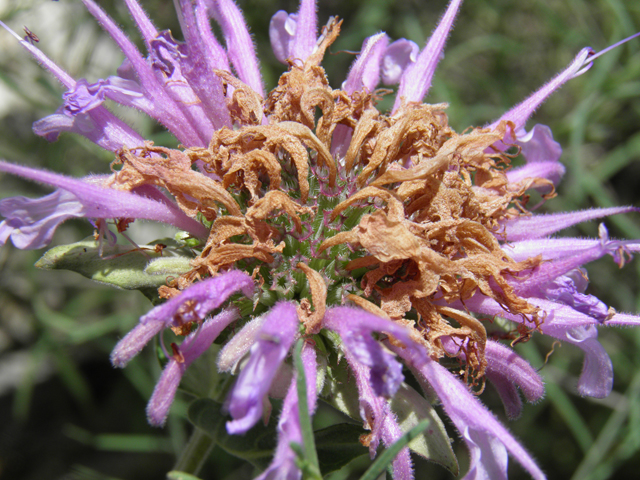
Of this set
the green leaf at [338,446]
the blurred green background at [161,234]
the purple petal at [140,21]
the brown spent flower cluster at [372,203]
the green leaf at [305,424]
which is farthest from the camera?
the blurred green background at [161,234]

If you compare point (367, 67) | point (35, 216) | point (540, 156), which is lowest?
point (35, 216)

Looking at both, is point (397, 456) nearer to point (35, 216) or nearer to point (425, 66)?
point (35, 216)

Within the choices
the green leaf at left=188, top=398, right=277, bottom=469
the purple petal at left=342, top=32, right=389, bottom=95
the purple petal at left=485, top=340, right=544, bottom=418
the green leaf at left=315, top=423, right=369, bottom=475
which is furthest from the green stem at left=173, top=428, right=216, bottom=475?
the purple petal at left=342, top=32, right=389, bottom=95

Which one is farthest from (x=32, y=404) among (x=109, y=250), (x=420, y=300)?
(x=420, y=300)

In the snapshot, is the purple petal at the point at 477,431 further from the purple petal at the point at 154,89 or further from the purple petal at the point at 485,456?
the purple petal at the point at 154,89

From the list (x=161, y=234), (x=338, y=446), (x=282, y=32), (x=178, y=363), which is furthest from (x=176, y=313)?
(x=161, y=234)

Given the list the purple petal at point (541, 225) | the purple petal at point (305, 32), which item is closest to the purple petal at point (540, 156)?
the purple petal at point (541, 225)
